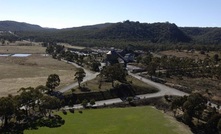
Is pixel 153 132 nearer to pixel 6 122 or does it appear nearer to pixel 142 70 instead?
pixel 6 122

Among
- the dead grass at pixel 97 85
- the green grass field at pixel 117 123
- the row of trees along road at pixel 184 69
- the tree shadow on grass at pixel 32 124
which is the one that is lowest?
the green grass field at pixel 117 123

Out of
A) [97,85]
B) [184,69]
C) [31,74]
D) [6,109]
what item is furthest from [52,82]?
[184,69]

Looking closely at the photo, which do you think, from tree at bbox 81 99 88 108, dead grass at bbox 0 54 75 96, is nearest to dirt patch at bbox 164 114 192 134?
tree at bbox 81 99 88 108

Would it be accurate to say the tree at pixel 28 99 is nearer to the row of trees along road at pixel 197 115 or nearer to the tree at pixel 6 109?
the tree at pixel 6 109

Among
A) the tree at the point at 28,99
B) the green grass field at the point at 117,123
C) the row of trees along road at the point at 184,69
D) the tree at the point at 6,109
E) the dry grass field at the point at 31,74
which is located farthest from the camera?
the row of trees along road at the point at 184,69

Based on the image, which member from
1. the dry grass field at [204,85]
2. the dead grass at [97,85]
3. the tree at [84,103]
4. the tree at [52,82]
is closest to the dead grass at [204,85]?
the dry grass field at [204,85]

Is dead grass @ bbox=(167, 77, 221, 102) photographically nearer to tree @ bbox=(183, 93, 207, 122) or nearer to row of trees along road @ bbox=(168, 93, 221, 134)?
row of trees along road @ bbox=(168, 93, 221, 134)
